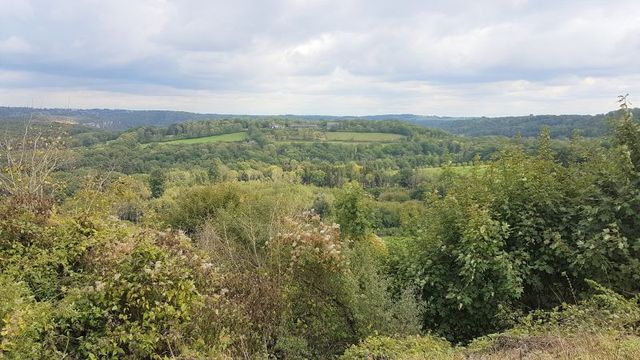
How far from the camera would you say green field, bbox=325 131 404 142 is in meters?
110

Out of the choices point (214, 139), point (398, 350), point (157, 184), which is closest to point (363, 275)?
point (398, 350)

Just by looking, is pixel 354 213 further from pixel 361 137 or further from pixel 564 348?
pixel 361 137

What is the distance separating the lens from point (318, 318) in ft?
24.5

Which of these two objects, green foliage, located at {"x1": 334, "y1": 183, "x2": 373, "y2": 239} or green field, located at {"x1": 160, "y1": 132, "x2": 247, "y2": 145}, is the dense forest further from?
green field, located at {"x1": 160, "y1": 132, "x2": 247, "y2": 145}

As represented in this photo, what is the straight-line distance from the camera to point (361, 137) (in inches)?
4473

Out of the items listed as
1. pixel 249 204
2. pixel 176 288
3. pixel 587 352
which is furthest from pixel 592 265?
pixel 249 204

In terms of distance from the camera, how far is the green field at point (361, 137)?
110 metres

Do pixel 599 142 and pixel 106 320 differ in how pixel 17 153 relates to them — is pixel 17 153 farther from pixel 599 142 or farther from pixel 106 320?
pixel 599 142

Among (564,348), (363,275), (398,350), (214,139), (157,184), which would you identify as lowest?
(157,184)

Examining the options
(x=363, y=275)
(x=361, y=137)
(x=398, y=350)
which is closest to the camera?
(x=398, y=350)

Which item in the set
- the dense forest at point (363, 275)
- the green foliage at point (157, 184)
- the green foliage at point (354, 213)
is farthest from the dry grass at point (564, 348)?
the green foliage at point (157, 184)

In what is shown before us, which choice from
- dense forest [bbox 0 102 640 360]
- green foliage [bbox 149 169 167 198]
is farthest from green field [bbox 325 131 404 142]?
dense forest [bbox 0 102 640 360]

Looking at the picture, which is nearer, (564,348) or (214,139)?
(564,348)

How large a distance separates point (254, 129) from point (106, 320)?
107720 mm
